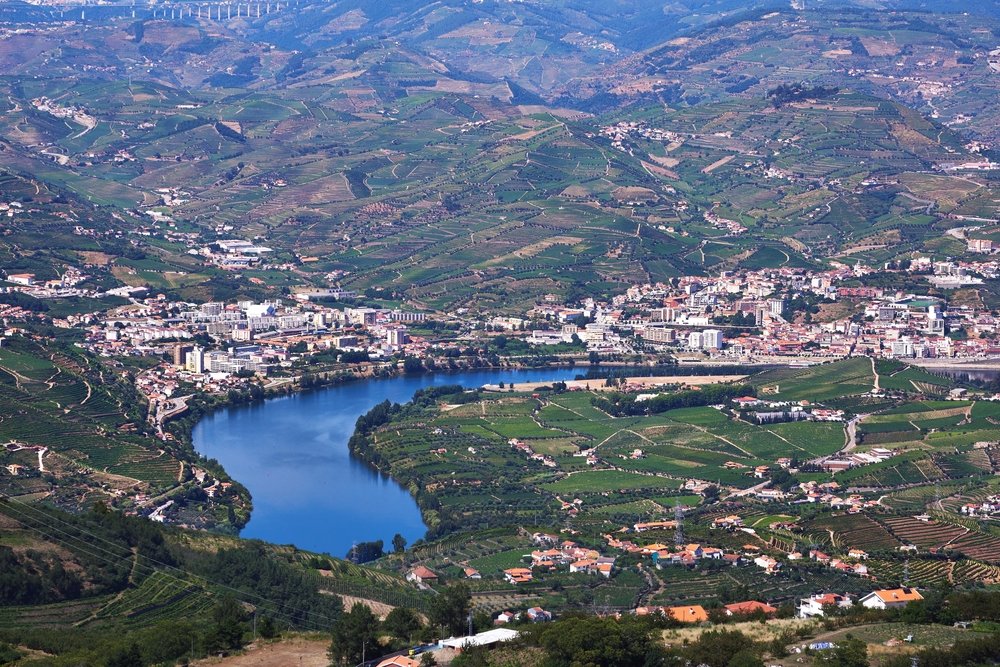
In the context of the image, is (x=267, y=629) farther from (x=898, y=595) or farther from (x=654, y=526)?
(x=654, y=526)

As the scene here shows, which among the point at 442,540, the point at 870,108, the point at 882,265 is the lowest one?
the point at 442,540

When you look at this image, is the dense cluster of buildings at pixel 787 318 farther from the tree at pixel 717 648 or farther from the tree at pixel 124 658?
the tree at pixel 124 658

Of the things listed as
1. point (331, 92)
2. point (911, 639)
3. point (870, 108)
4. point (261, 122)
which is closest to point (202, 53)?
point (331, 92)

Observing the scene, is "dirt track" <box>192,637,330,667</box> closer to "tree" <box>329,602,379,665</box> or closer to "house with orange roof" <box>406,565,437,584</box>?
"tree" <box>329,602,379,665</box>

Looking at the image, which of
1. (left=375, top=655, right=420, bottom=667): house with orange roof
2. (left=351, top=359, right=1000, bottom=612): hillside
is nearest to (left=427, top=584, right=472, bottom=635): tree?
(left=375, top=655, right=420, bottom=667): house with orange roof

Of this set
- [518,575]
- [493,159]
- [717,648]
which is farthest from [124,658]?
[493,159]

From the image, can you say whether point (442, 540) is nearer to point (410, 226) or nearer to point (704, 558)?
point (704, 558)

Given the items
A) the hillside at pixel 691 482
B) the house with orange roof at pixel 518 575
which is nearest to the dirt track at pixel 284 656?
the hillside at pixel 691 482
